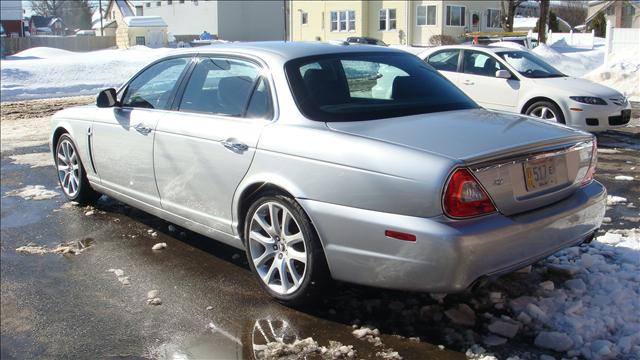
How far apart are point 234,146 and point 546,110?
274 inches

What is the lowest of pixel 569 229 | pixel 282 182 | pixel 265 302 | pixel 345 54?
pixel 265 302

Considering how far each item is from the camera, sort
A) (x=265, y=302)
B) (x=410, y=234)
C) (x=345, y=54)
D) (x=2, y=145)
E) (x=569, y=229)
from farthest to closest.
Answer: (x=2, y=145), (x=345, y=54), (x=265, y=302), (x=569, y=229), (x=410, y=234)

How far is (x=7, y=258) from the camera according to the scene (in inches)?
200

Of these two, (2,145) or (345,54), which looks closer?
(345,54)

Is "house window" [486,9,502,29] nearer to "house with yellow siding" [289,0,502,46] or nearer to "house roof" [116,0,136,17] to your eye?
"house with yellow siding" [289,0,502,46]

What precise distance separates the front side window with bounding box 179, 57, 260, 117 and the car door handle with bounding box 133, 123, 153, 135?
37 cm

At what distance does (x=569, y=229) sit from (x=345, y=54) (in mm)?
1927

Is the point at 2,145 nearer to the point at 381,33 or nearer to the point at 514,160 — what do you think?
the point at 514,160

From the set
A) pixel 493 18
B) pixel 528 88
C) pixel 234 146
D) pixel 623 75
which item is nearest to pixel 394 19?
pixel 493 18

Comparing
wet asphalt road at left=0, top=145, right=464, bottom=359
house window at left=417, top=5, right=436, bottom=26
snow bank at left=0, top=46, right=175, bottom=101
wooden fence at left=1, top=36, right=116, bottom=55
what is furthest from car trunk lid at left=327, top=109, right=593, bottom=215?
house window at left=417, top=5, right=436, bottom=26

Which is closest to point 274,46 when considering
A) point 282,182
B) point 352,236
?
point 282,182

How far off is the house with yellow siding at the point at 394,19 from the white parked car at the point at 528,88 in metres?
39.4

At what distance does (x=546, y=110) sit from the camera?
9.92 m

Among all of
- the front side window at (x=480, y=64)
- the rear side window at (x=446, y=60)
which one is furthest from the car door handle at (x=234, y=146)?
the rear side window at (x=446, y=60)
